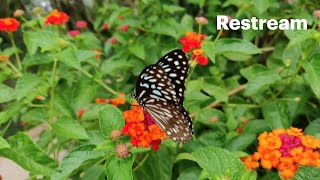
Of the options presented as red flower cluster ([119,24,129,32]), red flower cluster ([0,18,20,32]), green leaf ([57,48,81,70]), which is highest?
red flower cluster ([0,18,20,32])

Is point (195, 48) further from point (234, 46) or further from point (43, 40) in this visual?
point (43, 40)

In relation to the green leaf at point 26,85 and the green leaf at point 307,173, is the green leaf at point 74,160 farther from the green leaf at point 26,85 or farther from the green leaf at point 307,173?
the green leaf at point 307,173

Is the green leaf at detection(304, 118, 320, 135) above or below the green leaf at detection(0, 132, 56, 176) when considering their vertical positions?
below

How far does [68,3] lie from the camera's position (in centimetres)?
382

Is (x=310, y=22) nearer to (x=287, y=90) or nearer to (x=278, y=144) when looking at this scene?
(x=287, y=90)

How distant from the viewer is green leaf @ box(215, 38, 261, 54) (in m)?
1.81

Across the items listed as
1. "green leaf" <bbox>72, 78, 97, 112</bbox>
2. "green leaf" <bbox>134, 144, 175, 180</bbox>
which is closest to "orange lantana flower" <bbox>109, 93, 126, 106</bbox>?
"green leaf" <bbox>72, 78, 97, 112</bbox>

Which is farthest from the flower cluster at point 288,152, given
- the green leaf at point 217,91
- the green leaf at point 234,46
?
the green leaf at point 217,91

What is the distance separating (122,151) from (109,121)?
0.53ft

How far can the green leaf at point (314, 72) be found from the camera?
5.49 ft

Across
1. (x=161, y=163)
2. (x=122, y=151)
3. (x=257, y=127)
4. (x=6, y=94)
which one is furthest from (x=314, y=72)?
(x=6, y=94)

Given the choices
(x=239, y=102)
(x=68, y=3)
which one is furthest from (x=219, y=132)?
(x=68, y=3)

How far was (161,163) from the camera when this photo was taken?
1857mm

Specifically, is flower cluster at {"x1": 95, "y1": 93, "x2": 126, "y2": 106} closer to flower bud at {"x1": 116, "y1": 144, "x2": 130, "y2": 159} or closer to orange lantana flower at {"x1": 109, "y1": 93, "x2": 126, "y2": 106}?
orange lantana flower at {"x1": 109, "y1": 93, "x2": 126, "y2": 106}
